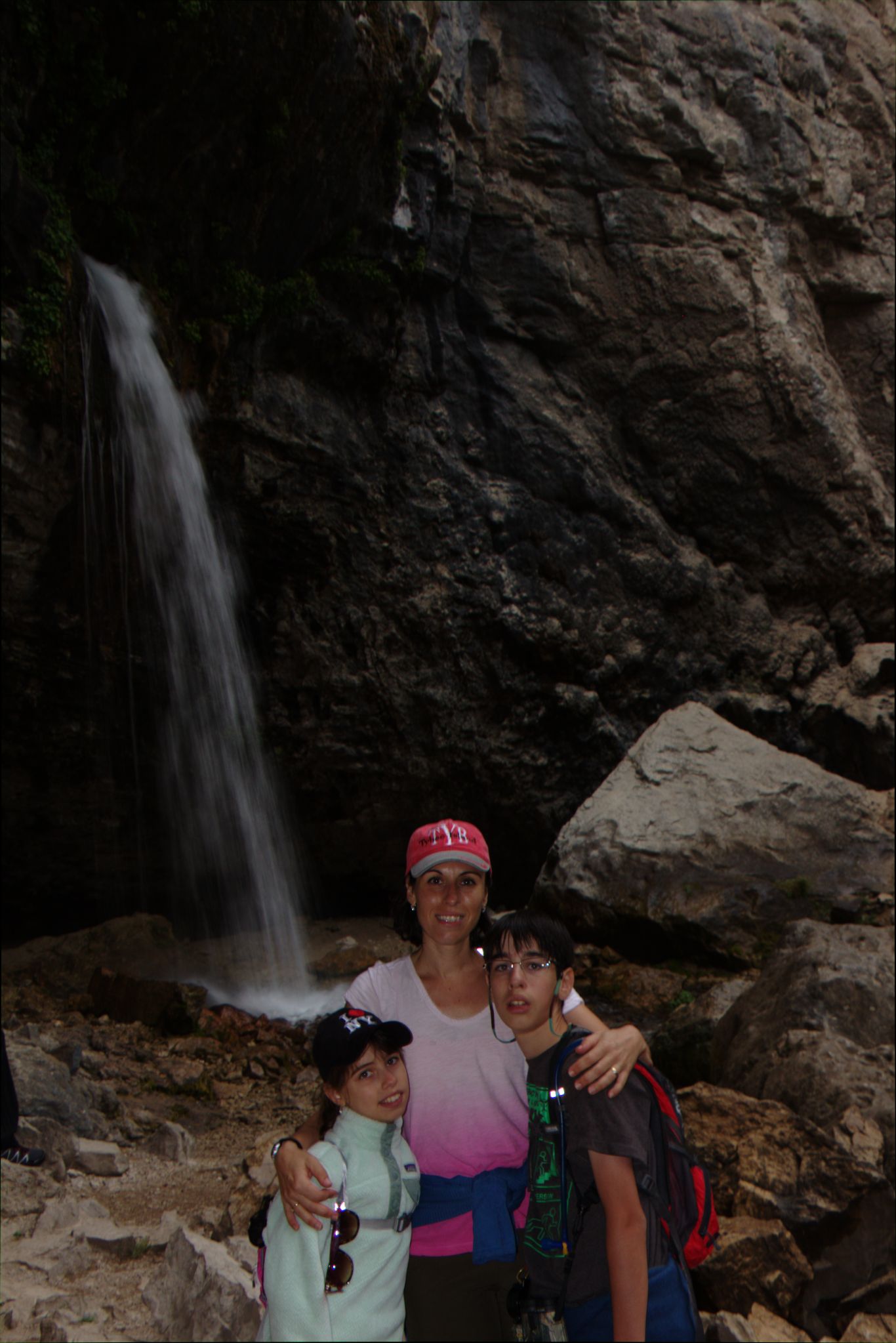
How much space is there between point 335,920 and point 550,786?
142 inches

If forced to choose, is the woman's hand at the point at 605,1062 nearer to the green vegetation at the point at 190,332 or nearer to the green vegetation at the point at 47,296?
the green vegetation at the point at 47,296

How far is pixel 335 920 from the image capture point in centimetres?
1321

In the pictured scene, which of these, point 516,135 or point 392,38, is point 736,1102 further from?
point 516,135

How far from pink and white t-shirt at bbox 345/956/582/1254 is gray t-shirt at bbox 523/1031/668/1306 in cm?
15

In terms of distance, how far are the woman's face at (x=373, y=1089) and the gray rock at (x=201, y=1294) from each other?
122cm

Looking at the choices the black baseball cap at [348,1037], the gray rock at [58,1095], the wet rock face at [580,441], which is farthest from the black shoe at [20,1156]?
the wet rock face at [580,441]

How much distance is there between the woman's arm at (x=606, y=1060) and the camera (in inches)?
74.2

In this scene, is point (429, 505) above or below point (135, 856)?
above

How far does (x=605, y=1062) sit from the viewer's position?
1.89m

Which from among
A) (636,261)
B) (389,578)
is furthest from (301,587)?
(636,261)

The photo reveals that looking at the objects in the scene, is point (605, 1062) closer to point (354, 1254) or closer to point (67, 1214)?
point (354, 1254)

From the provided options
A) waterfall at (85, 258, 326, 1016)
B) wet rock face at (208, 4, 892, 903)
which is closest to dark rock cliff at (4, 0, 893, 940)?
wet rock face at (208, 4, 892, 903)

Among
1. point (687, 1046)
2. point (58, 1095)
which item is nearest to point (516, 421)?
point (687, 1046)

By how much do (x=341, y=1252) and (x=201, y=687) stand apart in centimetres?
950
